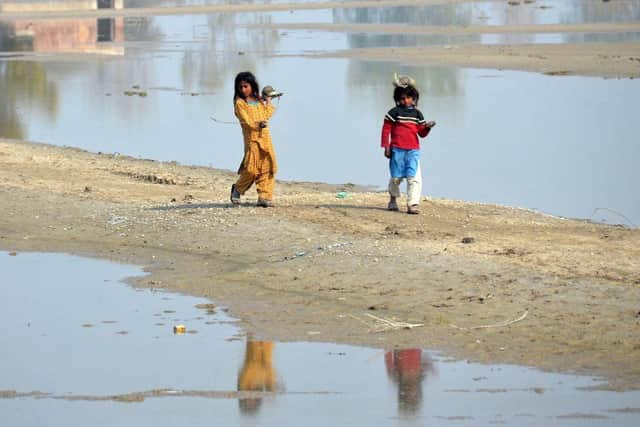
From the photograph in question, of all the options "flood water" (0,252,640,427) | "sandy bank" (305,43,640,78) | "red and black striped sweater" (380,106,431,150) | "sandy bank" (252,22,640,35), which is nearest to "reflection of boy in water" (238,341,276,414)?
"flood water" (0,252,640,427)

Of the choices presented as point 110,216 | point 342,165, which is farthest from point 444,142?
point 110,216

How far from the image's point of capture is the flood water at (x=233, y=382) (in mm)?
7684

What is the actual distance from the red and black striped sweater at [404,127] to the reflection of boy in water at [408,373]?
3984 mm

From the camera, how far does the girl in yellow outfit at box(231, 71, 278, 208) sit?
12.8 m

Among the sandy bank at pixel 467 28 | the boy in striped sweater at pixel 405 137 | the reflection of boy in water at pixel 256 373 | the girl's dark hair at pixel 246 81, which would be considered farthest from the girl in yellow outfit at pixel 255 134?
the sandy bank at pixel 467 28

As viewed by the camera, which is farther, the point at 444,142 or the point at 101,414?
the point at 444,142

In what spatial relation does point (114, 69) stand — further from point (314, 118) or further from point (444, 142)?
point (444, 142)

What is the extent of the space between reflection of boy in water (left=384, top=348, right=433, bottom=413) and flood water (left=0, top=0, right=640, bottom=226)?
7996mm

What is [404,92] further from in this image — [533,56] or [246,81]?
[533,56]

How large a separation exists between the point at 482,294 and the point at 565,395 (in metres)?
2.24

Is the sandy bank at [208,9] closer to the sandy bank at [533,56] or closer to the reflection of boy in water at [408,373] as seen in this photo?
the sandy bank at [533,56]

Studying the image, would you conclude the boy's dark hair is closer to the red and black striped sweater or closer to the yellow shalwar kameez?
the red and black striped sweater

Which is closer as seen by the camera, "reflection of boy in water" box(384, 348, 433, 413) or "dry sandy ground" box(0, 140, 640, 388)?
"reflection of boy in water" box(384, 348, 433, 413)

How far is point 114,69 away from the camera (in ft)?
123
